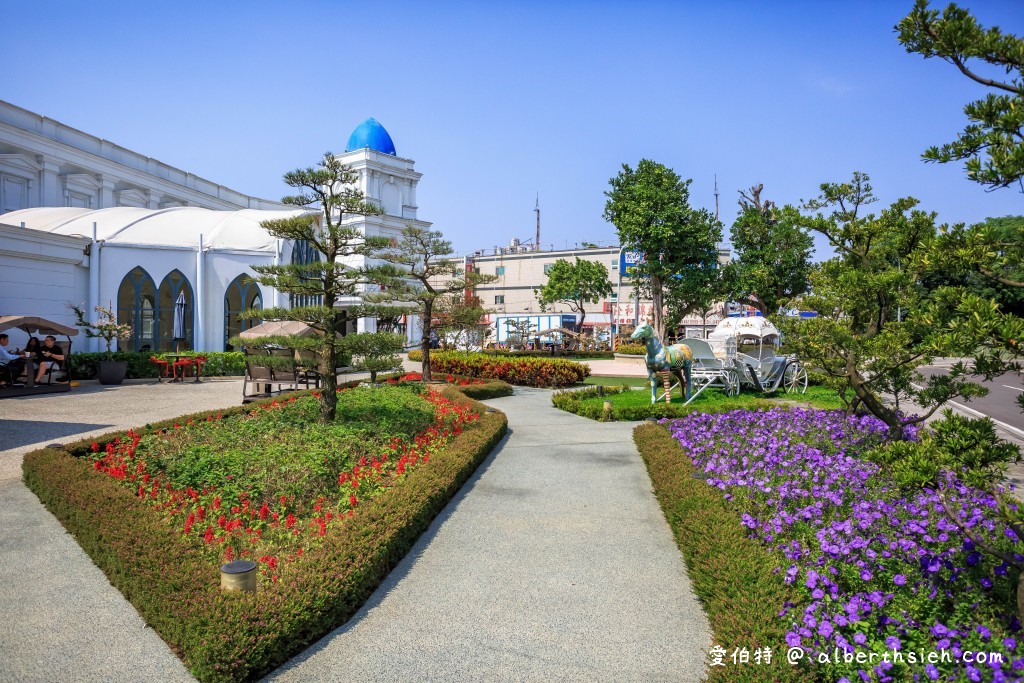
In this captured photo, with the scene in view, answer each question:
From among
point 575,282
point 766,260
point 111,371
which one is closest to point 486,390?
point 111,371

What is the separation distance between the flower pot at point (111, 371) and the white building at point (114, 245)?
2940mm

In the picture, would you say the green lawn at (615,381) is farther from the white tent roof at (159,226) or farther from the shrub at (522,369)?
the white tent roof at (159,226)

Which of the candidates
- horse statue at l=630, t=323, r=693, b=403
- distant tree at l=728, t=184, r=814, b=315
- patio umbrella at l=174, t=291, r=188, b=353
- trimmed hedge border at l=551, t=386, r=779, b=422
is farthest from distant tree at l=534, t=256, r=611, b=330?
trimmed hedge border at l=551, t=386, r=779, b=422

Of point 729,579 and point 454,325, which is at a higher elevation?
point 454,325

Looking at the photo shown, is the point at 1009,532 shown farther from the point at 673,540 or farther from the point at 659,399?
the point at 659,399

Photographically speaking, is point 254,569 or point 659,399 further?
point 659,399

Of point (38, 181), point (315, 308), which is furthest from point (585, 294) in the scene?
point (315, 308)

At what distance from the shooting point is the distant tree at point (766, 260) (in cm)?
3519

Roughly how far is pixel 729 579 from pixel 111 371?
20341 mm

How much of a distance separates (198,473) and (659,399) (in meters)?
10.7

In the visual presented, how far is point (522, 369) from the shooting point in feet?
65.5

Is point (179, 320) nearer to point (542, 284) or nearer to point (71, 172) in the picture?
point (71, 172)

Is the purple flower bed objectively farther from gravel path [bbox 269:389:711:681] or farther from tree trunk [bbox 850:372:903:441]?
gravel path [bbox 269:389:711:681]

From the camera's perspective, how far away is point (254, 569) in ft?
14.4
